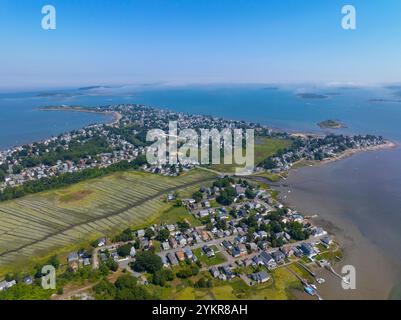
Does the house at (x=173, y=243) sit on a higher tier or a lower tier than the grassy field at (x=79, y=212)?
lower

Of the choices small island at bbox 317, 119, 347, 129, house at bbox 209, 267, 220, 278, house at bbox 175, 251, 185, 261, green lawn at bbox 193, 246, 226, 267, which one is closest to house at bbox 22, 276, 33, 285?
house at bbox 175, 251, 185, 261

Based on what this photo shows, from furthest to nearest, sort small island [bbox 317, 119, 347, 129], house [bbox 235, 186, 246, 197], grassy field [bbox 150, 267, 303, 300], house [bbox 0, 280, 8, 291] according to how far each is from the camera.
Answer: small island [bbox 317, 119, 347, 129], house [bbox 235, 186, 246, 197], house [bbox 0, 280, 8, 291], grassy field [bbox 150, 267, 303, 300]

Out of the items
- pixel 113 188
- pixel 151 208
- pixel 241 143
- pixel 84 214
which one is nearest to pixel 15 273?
pixel 84 214

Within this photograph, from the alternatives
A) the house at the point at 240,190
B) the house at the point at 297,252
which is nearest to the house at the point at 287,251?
the house at the point at 297,252

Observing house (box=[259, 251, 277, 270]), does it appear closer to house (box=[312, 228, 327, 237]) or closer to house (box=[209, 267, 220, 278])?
house (box=[209, 267, 220, 278])


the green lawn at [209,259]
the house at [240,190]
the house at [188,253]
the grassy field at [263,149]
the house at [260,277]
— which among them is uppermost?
the grassy field at [263,149]

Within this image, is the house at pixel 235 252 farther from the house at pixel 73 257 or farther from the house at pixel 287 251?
the house at pixel 73 257
